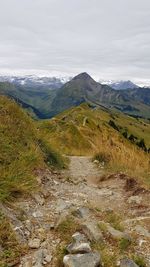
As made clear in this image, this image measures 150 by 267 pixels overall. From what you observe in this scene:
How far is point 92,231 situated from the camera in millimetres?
7430

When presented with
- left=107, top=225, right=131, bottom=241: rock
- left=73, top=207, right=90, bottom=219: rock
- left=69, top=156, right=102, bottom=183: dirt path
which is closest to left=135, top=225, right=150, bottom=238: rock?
left=107, top=225, right=131, bottom=241: rock

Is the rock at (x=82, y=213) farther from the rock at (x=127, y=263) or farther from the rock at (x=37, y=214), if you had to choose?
the rock at (x=127, y=263)

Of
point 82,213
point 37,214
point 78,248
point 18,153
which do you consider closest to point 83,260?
point 78,248

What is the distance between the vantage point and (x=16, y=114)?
14781 mm

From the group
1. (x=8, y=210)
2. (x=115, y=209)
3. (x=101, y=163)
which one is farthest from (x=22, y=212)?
(x=101, y=163)

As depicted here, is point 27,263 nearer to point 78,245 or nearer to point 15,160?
point 78,245

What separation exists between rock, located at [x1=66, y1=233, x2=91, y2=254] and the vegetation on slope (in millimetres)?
2284

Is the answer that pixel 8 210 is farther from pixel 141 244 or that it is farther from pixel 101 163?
pixel 101 163

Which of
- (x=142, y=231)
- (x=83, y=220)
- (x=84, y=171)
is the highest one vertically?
(x=83, y=220)

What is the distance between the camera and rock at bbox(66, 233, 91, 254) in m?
6.54

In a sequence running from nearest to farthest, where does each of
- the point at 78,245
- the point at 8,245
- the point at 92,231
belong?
the point at 78,245
the point at 8,245
the point at 92,231

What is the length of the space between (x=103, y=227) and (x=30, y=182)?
10.7 ft

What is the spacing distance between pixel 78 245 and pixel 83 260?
0.56 metres

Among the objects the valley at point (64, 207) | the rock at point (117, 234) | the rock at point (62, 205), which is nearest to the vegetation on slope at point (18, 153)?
the valley at point (64, 207)
